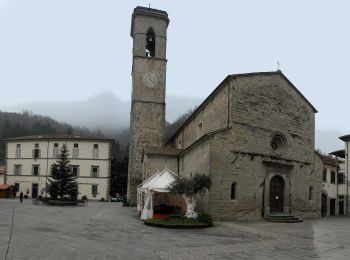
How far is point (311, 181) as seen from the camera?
30188mm

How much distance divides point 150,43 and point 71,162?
2618 centimetres

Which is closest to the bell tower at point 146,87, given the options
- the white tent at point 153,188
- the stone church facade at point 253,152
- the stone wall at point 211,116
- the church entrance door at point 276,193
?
the stone wall at point 211,116

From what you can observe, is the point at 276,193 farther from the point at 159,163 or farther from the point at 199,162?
the point at 159,163

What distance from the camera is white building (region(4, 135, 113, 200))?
198ft

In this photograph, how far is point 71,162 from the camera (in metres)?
60.7

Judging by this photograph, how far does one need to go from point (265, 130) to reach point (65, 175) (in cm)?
2597

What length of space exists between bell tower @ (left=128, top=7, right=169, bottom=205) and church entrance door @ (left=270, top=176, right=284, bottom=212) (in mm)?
17235

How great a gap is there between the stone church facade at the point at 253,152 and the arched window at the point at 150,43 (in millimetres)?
12367

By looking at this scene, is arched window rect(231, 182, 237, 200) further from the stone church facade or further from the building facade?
the building facade

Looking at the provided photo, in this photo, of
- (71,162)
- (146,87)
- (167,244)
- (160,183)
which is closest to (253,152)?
(160,183)

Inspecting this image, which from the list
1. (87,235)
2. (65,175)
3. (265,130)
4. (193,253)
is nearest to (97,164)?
(65,175)

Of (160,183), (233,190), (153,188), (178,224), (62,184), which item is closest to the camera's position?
(178,224)

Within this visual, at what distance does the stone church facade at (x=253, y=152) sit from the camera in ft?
80.9

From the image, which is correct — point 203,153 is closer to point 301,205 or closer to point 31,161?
point 301,205
